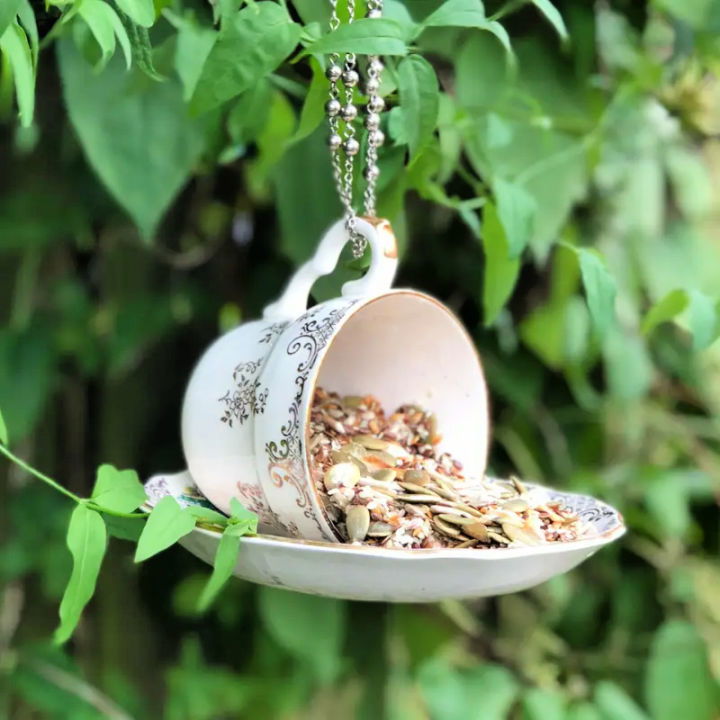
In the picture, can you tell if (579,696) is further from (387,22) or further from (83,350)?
(387,22)

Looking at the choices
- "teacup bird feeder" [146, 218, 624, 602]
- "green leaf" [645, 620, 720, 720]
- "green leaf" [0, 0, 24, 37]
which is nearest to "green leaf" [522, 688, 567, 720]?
"green leaf" [645, 620, 720, 720]

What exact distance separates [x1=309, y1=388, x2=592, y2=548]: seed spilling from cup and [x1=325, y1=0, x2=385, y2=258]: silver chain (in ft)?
0.29

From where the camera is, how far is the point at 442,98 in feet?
1.79

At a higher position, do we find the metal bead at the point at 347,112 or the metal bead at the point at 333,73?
the metal bead at the point at 333,73

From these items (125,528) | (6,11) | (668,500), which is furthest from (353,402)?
(668,500)

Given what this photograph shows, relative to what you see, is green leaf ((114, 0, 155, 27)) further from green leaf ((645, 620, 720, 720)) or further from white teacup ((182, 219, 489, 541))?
green leaf ((645, 620, 720, 720))

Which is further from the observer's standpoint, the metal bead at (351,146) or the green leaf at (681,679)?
the green leaf at (681,679)

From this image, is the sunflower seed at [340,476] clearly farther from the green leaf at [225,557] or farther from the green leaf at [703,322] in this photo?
the green leaf at [703,322]

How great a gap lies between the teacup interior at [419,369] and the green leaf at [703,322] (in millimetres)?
108

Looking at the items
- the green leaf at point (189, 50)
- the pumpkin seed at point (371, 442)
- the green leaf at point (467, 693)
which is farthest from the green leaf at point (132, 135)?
the green leaf at point (467, 693)

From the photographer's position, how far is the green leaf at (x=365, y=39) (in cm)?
37

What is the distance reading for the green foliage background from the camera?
69cm

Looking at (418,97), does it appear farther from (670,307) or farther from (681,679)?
(681,679)

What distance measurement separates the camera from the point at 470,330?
0.91 m
